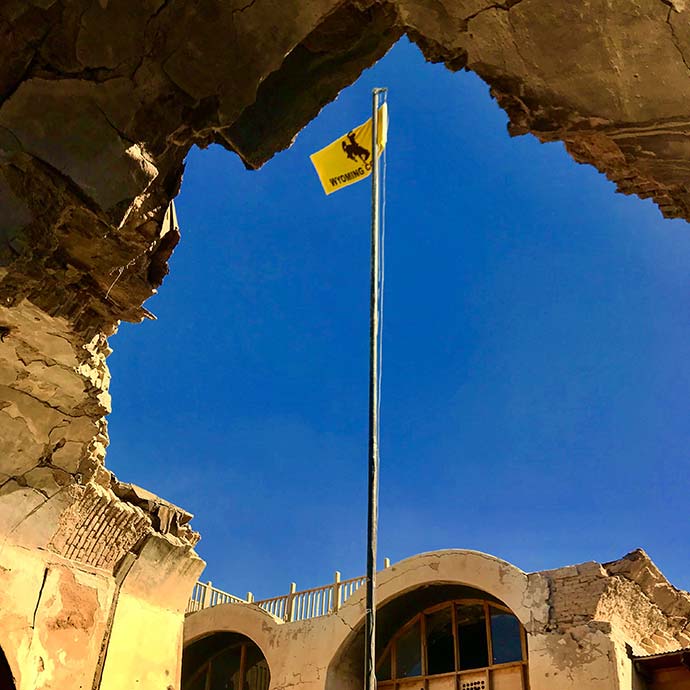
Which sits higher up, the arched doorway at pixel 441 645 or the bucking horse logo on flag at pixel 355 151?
the bucking horse logo on flag at pixel 355 151

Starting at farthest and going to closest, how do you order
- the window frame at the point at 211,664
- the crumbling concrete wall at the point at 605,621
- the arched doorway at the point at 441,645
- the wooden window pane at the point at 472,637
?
the window frame at the point at 211,664
the wooden window pane at the point at 472,637
the arched doorway at the point at 441,645
the crumbling concrete wall at the point at 605,621

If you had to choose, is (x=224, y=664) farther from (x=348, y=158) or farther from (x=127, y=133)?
(x=127, y=133)

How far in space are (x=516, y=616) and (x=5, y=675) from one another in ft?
30.2

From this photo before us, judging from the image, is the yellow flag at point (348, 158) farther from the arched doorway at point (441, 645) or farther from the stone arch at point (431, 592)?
the arched doorway at point (441, 645)

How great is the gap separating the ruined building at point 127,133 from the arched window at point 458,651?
904cm

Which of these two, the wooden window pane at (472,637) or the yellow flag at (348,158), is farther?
the wooden window pane at (472,637)

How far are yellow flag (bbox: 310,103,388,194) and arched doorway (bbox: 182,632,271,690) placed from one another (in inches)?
422

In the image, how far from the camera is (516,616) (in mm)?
12453

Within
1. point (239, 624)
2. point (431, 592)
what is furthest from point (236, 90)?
point (239, 624)

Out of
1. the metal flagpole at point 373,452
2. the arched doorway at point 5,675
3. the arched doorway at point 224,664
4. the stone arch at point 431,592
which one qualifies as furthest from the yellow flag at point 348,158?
the arched doorway at point 224,664

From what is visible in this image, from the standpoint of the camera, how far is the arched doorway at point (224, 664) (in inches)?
656

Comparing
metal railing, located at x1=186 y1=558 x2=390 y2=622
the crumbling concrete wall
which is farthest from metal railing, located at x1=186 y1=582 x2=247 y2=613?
the crumbling concrete wall

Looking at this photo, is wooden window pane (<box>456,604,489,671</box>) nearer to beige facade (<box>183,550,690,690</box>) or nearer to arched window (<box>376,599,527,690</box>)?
arched window (<box>376,599,527,690</box>)

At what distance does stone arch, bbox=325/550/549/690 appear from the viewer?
12203 mm
